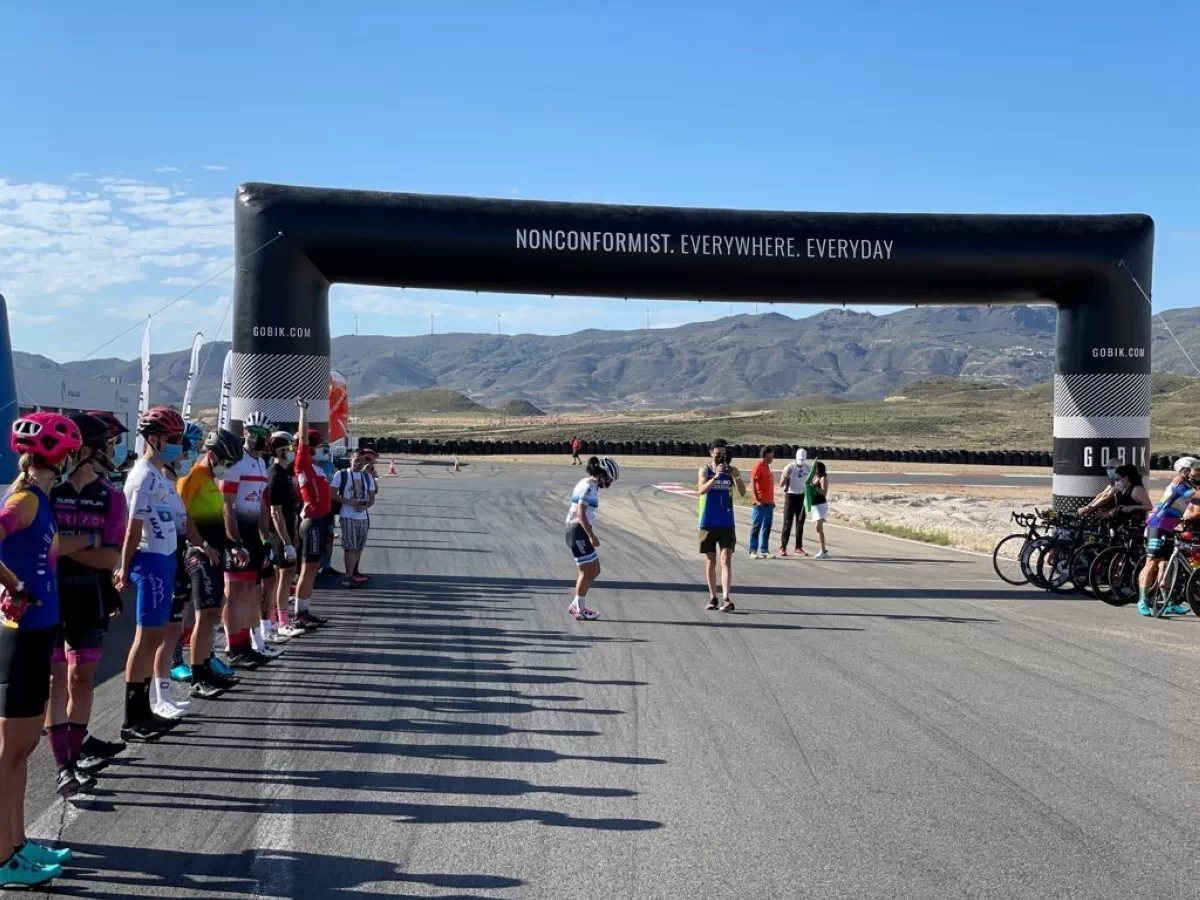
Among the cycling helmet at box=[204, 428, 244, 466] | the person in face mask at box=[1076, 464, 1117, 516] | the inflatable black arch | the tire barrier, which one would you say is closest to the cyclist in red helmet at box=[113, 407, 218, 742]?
the cycling helmet at box=[204, 428, 244, 466]

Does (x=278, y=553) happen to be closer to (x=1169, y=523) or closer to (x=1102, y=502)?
(x=1169, y=523)

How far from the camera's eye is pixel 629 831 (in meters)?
5.98

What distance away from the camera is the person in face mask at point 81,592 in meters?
6.39

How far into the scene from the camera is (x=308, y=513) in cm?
1269

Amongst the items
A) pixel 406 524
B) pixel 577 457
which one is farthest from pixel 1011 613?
pixel 577 457

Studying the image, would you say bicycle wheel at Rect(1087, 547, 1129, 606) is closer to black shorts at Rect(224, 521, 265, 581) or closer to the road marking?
black shorts at Rect(224, 521, 265, 581)

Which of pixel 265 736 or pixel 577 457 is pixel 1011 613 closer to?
pixel 265 736

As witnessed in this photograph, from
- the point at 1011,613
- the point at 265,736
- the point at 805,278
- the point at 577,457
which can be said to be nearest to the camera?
the point at 265,736

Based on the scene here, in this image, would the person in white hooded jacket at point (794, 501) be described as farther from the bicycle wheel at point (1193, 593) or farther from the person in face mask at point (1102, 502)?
the bicycle wheel at point (1193, 593)

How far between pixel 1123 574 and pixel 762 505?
22.6 feet

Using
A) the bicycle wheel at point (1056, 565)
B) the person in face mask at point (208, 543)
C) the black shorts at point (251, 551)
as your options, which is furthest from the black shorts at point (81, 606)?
the bicycle wheel at point (1056, 565)

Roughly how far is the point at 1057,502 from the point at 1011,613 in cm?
362

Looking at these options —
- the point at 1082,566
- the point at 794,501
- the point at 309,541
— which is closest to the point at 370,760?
the point at 309,541

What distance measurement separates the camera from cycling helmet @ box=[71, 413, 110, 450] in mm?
6568
